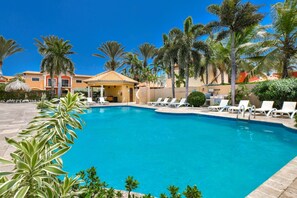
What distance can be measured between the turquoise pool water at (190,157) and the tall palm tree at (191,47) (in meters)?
12.2

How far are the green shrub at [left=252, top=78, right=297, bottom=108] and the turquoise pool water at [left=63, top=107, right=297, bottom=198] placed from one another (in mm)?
4536

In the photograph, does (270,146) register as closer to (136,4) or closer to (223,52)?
(223,52)

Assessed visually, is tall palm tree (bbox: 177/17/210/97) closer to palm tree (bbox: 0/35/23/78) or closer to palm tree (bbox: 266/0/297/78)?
palm tree (bbox: 266/0/297/78)

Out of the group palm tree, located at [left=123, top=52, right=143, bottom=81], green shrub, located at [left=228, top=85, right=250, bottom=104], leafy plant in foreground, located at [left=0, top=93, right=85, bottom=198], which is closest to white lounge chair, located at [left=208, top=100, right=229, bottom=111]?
green shrub, located at [left=228, top=85, right=250, bottom=104]

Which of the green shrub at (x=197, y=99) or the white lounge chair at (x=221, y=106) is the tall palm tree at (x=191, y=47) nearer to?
the green shrub at (x=197, y=99)

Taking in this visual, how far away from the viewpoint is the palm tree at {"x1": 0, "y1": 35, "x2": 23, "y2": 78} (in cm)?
2925

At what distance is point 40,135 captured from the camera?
1.97 m

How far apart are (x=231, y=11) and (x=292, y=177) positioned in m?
15.2

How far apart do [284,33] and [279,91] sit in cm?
517

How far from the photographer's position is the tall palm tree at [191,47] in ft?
64.9

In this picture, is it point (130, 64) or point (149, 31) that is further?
point (149, 31)

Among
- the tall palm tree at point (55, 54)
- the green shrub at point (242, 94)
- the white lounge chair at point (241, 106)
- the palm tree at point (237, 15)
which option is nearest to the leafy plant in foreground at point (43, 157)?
the white lounge chair at point (241, 106)

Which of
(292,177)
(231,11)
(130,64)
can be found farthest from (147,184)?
(130,64)

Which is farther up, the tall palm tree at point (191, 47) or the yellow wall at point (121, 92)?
the tall palm tree at point (191, 47)
